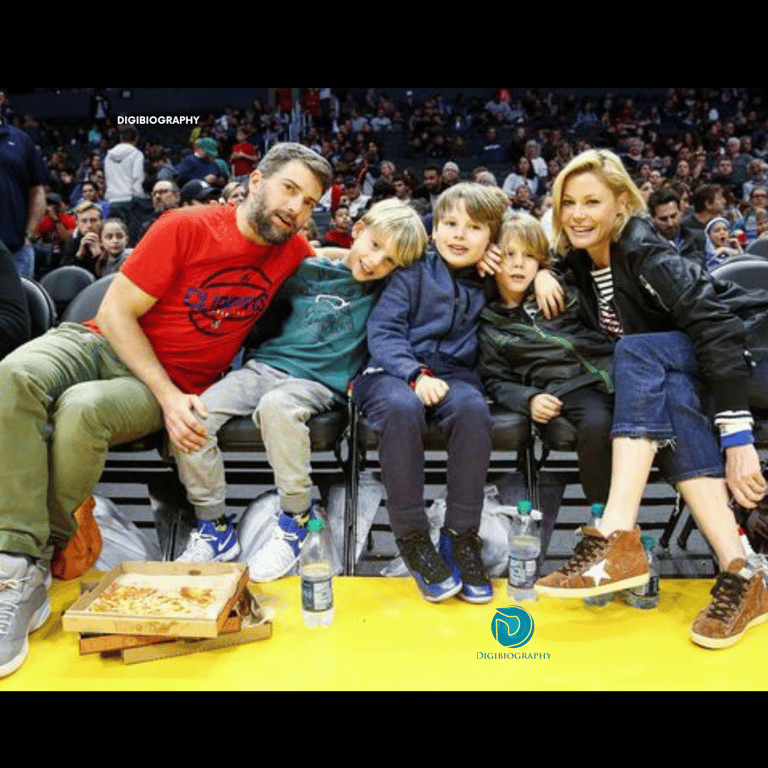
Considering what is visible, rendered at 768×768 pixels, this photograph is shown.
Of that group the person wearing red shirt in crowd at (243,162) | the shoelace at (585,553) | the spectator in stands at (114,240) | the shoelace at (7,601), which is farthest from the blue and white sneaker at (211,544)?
the person wearing red shirt in crowd at (243,162)

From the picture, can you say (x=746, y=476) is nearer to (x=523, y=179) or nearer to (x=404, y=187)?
(x=404, y=187)

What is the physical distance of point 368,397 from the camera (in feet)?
7.73

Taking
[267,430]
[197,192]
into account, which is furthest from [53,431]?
[197,192]

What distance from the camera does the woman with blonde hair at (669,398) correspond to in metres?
2.05

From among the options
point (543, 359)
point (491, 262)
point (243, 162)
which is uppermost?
point (243, 162)

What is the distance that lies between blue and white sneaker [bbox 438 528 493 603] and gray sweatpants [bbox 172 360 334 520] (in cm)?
50

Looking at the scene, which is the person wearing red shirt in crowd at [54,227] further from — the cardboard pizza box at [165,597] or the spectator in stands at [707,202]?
the cardboard pizza box at [165,597]

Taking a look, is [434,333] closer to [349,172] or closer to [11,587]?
[11,587]

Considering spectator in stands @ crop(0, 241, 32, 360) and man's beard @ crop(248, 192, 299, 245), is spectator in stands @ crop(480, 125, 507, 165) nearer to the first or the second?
man's beard @ crop(248, 192, 299, 245)

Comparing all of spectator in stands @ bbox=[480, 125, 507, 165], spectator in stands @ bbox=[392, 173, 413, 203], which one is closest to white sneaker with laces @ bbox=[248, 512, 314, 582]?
spectator in stands @ bbox=[392, 173, 413, 203]

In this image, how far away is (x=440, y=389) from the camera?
2.28m

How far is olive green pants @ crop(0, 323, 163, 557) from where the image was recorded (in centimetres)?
205

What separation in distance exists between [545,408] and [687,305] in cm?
52

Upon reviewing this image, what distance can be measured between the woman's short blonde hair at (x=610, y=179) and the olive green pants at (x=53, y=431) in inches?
59.1
